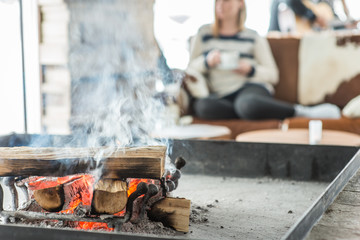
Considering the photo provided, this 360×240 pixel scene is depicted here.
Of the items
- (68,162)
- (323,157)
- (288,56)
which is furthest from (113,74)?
(68,162)

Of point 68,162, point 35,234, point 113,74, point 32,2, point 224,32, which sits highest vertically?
point 32,2

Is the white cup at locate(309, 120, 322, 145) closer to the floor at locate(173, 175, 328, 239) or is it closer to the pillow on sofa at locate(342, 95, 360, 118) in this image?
the floor at locate(173, 175, 328, 239)

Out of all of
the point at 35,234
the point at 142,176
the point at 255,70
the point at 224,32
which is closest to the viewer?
the point at 35,234

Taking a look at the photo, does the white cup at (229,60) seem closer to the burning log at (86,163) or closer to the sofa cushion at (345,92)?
the sofa cushion at (345,92)

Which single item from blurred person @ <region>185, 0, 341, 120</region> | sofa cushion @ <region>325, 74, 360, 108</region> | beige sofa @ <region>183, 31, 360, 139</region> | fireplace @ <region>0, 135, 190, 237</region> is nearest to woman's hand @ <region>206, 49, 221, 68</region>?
blurred person @ <region>185, 0, 341, 120</region>

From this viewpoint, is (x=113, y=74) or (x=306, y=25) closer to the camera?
(x=113, y=74)

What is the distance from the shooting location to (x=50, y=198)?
1.03 m

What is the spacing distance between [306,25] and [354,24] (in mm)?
478

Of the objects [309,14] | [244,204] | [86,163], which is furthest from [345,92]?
[86,163]

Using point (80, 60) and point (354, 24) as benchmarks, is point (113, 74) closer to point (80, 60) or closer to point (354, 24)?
point (80, 60)

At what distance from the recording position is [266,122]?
2.75 meters

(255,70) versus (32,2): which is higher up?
(32,2)

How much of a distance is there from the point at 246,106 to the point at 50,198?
193 cm

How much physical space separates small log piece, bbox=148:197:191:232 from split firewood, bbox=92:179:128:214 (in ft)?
0.36
